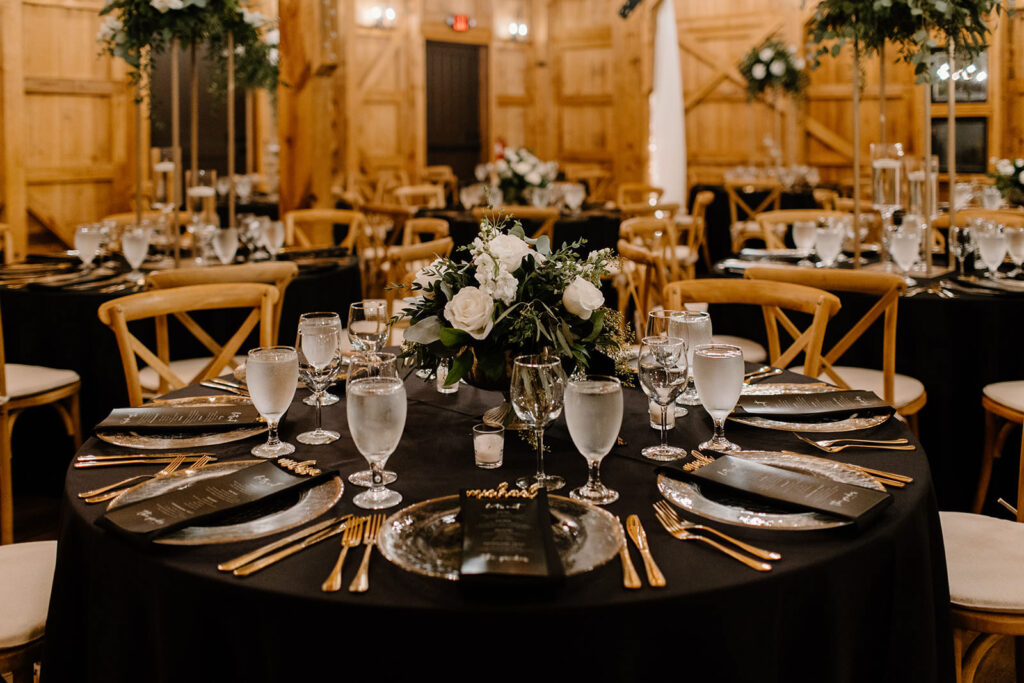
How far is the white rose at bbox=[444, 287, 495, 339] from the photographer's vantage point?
160 centimetres

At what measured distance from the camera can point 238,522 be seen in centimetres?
133

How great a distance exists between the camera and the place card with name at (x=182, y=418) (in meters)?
1.76

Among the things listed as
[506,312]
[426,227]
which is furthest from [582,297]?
[426,227]

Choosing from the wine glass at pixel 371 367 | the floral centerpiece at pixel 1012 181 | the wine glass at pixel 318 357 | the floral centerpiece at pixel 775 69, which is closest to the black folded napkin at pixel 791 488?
the wine glass at pixel 371 367

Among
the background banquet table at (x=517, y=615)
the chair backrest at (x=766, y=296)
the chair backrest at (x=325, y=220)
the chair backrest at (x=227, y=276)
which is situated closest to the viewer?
the background banquet table at (x=517, y=615)

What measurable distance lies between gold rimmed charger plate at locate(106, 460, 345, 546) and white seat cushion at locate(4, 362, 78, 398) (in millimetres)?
1956

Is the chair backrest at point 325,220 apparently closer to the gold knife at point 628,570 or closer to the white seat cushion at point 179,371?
the white seat cushion at point 179,371

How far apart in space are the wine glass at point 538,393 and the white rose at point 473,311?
16 centimetres

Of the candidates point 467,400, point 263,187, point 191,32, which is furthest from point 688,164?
point 467,400

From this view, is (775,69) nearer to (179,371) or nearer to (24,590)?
(179,371)

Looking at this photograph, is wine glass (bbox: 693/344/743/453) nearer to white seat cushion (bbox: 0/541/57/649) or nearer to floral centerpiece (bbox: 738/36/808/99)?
white seat cushion (bbox: 0/541/57/649)

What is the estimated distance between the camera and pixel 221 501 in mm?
1359

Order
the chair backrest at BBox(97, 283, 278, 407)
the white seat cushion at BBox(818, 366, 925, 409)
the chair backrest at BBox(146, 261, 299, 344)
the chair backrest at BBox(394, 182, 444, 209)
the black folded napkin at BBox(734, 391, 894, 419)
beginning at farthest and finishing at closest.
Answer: the chair backrest at BBox(394, 182, 444, 209) < the chair backrest at BBox(146, 261, 299, 344) < the white seat cushion at BBox(818, 366, 925, 409) < the chair backrest at BBox(97, 283, 278, 407) < the black folded napkin at BBox(734, 391, 894, 419)

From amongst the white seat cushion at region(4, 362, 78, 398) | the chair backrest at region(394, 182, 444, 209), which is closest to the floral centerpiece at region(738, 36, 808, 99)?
the chair backrest at region(394, 182, 444, 209)
